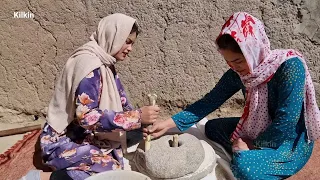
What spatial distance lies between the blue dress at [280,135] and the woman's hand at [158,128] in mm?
379

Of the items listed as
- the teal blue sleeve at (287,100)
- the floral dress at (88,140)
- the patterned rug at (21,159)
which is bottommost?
the patterned rug at (21,159)

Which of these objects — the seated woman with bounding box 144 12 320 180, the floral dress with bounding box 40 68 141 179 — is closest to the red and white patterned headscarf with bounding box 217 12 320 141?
the seated woman with bounding box 144 12 320 180

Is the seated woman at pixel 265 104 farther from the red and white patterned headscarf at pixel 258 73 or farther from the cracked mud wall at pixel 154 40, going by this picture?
the cracked mud wall at pixel 154 40

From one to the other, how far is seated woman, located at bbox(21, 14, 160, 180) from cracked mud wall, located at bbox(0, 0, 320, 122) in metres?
0.61

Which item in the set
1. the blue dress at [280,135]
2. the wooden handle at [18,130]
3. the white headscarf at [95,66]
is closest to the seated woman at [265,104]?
the blue dress at [280,135]

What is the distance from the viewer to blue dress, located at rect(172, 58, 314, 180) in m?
2.21

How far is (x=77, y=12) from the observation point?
3.08 m

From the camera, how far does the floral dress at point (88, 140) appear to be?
7.64ft

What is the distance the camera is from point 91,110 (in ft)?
7.67

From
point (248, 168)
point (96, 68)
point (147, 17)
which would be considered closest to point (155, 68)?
point (147, 17)

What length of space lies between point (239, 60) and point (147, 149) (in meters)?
0.70

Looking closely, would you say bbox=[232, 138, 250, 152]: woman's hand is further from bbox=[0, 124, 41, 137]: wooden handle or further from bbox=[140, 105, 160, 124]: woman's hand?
bbox=[0, 124, 41, 137]: wooden handle

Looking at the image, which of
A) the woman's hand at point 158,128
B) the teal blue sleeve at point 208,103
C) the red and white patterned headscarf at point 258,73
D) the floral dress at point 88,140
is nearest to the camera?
the red and white patterned headscarf at point 258,73

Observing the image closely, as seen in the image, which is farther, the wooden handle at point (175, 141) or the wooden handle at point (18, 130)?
the wooden handle at point (18, 130)
